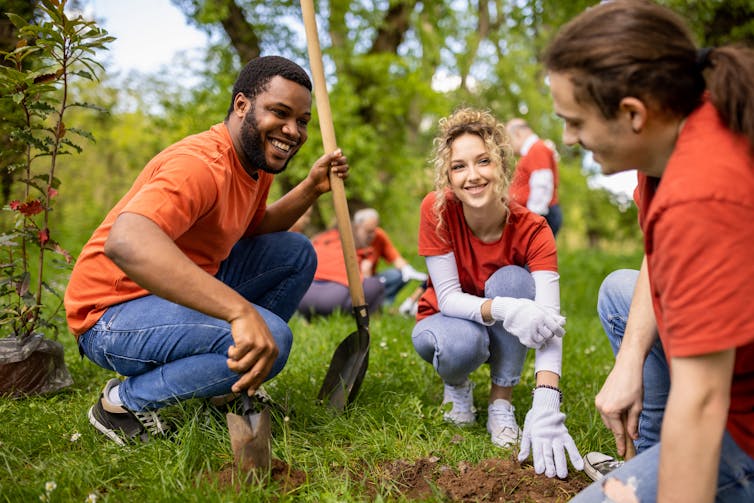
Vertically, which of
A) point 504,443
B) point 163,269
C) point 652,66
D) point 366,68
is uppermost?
point 366,68

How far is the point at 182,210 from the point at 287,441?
2.88 ft

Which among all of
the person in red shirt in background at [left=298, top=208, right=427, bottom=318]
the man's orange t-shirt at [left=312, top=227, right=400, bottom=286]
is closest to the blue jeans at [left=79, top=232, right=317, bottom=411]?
the person in red shirt in background at [left=298, top=208, right=427, bottom=318]

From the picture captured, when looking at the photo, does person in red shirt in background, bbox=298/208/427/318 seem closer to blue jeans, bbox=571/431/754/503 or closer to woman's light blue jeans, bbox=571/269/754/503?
woman's light blue jeans, bbox=571/269/754/503

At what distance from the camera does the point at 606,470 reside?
6.64 feet

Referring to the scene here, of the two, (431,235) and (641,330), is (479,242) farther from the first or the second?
(641,330)

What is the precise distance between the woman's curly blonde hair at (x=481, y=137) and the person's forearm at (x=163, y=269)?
3.54ft

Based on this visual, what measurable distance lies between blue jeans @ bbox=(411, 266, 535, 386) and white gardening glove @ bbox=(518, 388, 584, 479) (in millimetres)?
397

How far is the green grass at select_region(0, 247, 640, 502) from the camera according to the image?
6.04ft

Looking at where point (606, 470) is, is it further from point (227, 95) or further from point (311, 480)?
point (227, 95)

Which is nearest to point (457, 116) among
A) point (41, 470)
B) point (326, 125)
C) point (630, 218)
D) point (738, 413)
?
point (326, 125)

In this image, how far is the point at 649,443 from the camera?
1.90 metres

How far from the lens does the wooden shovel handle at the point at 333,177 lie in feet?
9.36

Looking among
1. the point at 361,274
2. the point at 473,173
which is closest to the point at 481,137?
the point at 473,173

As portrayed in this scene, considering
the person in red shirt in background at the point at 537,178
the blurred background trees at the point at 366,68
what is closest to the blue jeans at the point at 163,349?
the person in red shirt in background at the point at 537,178
